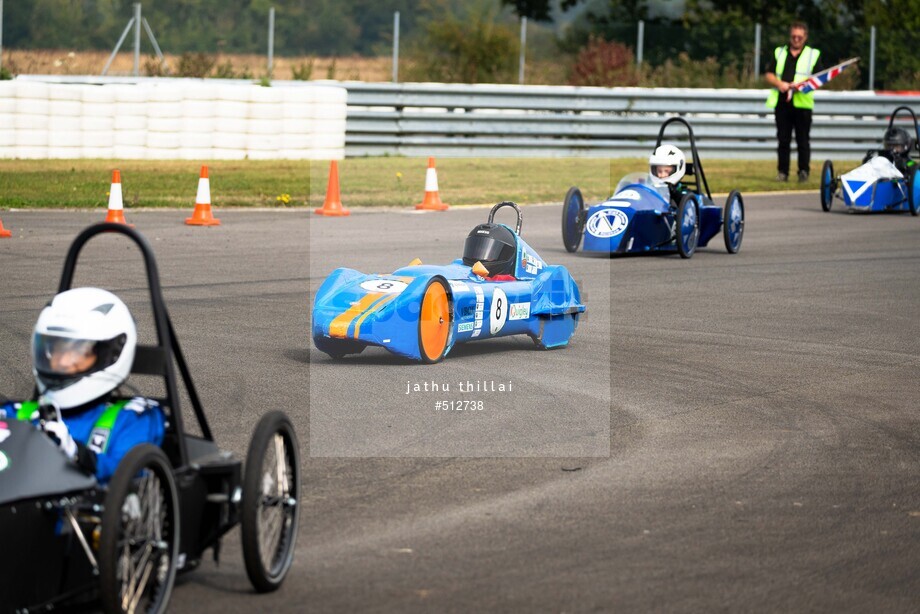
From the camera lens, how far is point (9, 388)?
8195mm

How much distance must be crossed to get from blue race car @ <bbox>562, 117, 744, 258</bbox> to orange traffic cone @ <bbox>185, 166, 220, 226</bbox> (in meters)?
4.13

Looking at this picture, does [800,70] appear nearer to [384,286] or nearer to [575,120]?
[575,120]

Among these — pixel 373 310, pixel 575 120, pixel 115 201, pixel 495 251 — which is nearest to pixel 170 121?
pixel 575 120

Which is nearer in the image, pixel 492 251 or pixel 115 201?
pixel 492 251

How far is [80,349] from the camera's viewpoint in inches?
194

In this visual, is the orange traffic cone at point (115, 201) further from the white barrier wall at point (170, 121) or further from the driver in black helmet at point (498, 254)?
the driver in black helmet at point (498, 254)

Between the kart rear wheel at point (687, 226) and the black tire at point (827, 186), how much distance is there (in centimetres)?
526

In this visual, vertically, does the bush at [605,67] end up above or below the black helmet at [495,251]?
above

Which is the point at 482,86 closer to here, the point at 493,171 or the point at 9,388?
the point at 493,171

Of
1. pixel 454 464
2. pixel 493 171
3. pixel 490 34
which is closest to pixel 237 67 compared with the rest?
pixel 490 34

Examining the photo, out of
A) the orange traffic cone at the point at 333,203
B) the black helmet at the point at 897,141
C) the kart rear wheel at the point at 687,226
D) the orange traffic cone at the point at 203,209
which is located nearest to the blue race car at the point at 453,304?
the kart rear wheel at the point at 687,226

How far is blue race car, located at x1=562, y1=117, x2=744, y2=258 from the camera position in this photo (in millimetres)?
15078

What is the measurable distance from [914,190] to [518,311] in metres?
12.6

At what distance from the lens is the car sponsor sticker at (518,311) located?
970 cm
